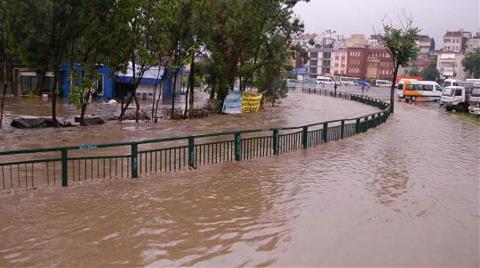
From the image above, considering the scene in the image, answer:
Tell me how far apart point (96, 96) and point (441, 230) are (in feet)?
116

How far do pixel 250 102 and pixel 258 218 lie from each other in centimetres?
2685

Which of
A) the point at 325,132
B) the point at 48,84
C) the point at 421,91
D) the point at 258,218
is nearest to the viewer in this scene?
the point at 258,218

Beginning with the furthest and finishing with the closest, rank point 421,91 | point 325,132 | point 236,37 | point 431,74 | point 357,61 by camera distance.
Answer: point 357,61 → point 431,74 → point 421,91 → point 236,37 → point 325,132

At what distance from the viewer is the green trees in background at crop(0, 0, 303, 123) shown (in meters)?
21.3

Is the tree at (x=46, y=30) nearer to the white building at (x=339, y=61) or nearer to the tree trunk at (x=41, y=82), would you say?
the tree trunk at (x=41, y=82)

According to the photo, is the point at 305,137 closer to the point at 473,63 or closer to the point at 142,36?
A: the point at 142,36

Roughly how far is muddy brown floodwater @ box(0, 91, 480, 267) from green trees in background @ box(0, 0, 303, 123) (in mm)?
11820

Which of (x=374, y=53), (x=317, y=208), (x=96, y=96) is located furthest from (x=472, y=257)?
(x=374, y=53)

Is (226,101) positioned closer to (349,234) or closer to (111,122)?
(111,122)

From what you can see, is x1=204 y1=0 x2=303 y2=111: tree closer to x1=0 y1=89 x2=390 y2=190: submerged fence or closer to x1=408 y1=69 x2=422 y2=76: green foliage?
x1=0 y1=89 x2=390 y2=190: submerged fence

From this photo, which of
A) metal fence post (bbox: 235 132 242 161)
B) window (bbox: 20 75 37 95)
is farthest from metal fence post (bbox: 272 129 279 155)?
window (bbox: 20 75 37 95)

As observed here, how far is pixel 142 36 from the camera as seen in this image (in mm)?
25953

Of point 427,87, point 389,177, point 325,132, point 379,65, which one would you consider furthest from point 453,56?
point 389,177

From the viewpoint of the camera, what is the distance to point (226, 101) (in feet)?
109
